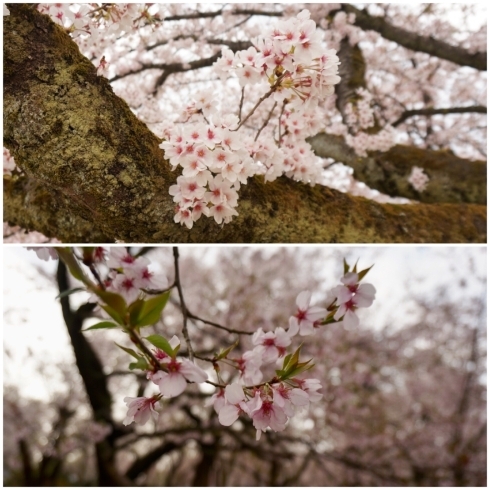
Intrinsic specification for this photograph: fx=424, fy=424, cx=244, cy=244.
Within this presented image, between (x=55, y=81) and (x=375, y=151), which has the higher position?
(x=375, y=151)

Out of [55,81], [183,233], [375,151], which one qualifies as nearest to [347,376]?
[375,151]

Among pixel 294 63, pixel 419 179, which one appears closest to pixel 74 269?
pixel 294 63

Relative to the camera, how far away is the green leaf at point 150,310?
1.93 ft

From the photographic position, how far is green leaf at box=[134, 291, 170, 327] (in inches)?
23.1

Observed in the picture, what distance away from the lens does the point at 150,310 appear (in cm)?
60

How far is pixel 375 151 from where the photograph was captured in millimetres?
2723

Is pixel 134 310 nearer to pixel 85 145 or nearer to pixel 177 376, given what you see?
pixel 177 376

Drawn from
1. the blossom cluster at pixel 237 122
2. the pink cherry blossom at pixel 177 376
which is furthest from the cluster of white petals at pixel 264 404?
the blossom cluster at pixel 237 122

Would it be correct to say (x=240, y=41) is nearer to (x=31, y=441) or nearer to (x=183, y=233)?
(x=183, y=233)

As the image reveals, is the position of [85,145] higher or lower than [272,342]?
higher

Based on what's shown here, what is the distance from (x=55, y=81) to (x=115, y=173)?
12.2 inches

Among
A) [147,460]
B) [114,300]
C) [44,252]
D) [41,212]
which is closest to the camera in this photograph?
[114,300]

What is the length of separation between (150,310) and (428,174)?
2.38 m

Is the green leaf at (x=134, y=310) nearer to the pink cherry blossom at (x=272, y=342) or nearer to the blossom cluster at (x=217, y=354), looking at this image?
the blossom cluster at (x=217, y=354)
